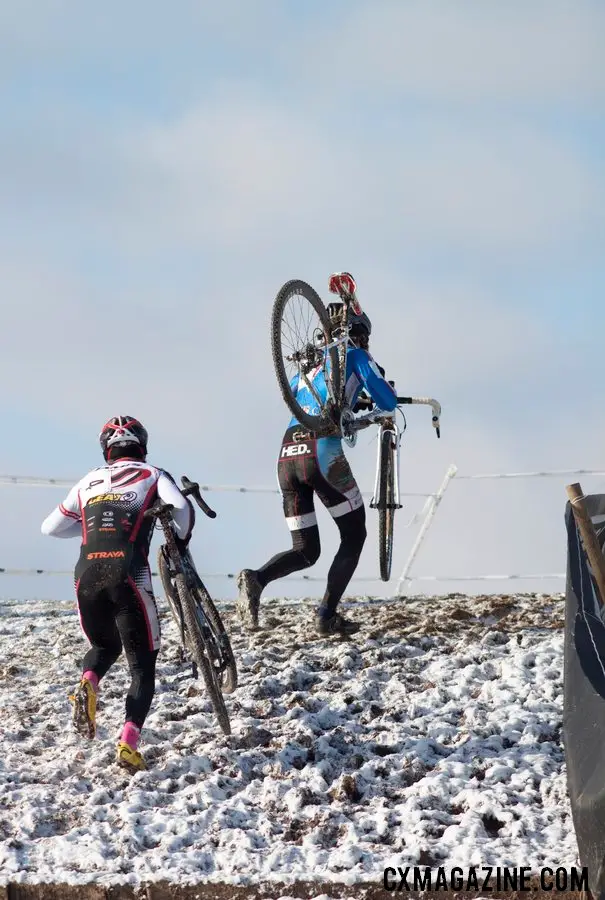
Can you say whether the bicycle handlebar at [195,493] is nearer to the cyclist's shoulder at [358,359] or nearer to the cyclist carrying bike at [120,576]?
the cyclist carrying bike at [120,576]

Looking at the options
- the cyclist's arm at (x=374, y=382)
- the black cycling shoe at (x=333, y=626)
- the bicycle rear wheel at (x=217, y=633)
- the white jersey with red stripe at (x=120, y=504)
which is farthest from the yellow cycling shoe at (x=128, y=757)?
the cyclist's arm at (x=374, y=382)

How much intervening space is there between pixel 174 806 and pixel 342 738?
1423 millimetres

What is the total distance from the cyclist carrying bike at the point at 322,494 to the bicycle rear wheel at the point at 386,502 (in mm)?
570

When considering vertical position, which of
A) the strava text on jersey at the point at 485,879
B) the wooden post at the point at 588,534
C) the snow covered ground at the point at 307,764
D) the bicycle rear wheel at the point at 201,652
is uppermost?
the wooden post at the point at 588,534

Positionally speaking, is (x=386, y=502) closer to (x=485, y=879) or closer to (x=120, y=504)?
(x=120, y=504)

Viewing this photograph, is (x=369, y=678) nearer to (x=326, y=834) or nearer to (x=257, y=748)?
(x=257, y=748)

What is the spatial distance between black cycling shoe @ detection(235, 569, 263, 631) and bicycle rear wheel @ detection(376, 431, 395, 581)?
4.81ft

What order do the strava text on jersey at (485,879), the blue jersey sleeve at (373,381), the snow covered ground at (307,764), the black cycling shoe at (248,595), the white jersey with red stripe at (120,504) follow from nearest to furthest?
1. the strava text on jersey at (485,879)
2. the snow covered ground at (307,764)
3. the white jersey with red stripe at (120,504)
4. the black cycling shoe at (248,595)
5. the blue jersey sleeve at (373,381)

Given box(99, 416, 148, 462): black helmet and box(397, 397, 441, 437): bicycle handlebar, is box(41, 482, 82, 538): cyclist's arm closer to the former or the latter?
box(99, 416, 148, 462): black helmet

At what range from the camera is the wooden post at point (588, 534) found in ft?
18.5

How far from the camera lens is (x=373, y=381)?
31.4 ft

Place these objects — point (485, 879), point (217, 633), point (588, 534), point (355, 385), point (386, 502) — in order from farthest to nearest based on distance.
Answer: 1. point (386, 502)
2. point (355, 385)
3. point (217, 633)
4. point (485, 879)
5. point (588, 534)

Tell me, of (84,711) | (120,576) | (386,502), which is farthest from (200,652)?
(386,502)

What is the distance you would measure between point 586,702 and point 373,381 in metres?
4.00
